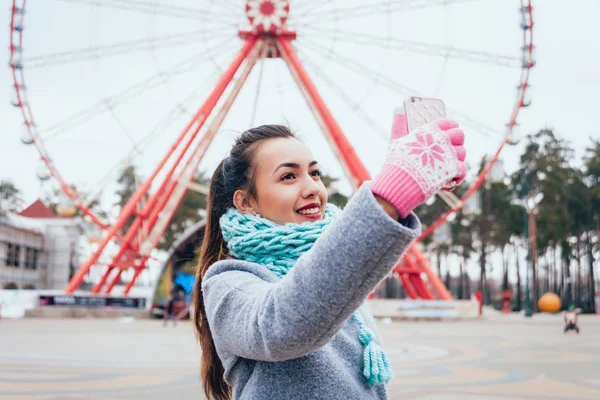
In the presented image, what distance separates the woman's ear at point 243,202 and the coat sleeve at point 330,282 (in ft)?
1.56

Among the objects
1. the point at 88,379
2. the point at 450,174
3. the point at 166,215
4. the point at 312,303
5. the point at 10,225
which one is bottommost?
the point at 10,225

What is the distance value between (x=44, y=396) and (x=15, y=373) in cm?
189

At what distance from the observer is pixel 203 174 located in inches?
2183

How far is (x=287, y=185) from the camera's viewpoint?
1694mm

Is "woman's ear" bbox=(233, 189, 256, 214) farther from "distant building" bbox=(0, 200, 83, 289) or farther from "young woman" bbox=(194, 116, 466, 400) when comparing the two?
"distant building" bbox=(0, 200, 83, 289)

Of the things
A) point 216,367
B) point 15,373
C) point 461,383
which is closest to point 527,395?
point 461,383

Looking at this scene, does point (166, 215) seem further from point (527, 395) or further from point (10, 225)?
point (10, 225)

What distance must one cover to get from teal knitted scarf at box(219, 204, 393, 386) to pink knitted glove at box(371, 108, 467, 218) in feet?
1.24

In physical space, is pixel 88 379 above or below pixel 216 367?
below

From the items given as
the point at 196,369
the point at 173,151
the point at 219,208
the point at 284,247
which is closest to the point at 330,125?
the point at 173,151

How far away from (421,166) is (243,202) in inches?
27.7

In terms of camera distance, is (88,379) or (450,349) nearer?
(88,379)

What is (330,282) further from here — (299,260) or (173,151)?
(173,151)

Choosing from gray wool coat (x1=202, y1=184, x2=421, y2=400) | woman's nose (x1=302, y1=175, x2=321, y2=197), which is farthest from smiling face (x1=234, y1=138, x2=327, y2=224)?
gray wool coat (x1=202, y1=184, x2=421, y2=400)
